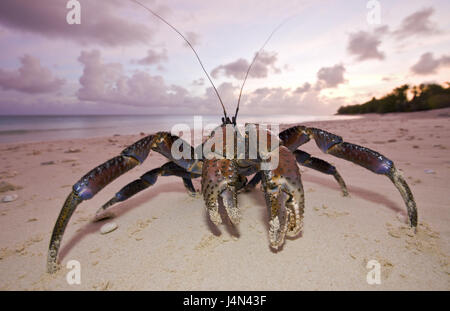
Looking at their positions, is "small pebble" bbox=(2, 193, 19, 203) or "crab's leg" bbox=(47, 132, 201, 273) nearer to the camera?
"crab's leg" bbox=(47, 132, 201, 273)

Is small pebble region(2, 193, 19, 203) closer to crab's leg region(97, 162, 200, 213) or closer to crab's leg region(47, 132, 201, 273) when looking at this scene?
crab's leg region(97, 162, 200, 213)

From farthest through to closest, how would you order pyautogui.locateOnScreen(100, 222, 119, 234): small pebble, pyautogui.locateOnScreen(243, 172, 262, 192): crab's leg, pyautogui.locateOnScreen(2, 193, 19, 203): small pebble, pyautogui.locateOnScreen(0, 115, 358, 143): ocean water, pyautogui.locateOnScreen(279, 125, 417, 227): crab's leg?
pyautogui.locateOnScreen(0, 115, 358, 143): ocean water < pyautogui.locateOnScreen(2, 193, 19, 203): small pebble < pyautogui.locateOnScreen(243, 172, 262, 192): crab's leg < pyautogui.locateOnScreen(100, 222, 119, 234): small pebble < pyautogui.locateOnScreen(279, 125, 417, 227): crab's leg

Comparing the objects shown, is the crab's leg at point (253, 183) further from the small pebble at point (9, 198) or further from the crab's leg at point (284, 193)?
the small pebble at point (9, 198)

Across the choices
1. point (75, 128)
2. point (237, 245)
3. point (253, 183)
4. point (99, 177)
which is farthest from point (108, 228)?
point (75, 128)

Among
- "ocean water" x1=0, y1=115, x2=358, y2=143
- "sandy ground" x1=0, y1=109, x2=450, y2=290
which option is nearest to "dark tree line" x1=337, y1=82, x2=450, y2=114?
"ocean water" x1=0, y1=115, x2=358, y2=143

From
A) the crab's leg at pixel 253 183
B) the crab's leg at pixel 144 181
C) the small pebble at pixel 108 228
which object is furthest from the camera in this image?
the crab's leg at pixel 253 183

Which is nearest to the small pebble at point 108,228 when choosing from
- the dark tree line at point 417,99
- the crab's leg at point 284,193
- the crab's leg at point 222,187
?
the crab's leg at point 222,187
